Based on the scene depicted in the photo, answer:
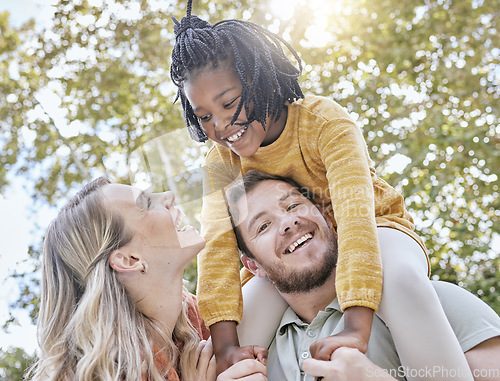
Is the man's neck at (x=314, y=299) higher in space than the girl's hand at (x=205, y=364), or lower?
lower

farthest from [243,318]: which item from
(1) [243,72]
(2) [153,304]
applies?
(1) [243,72]

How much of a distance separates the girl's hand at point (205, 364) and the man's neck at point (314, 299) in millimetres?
381

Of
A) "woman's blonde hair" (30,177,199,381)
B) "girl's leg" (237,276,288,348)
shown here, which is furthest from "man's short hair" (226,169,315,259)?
"woman's blonde hair" (30,177,199,381)

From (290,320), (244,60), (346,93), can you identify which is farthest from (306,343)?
(346,93)

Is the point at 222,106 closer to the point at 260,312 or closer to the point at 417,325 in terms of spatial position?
the point at 260,312

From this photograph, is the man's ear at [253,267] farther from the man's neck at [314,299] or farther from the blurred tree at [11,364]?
the blurred tree at [11,364]

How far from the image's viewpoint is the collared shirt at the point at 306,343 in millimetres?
1683

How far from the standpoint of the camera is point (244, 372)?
1.57 meters

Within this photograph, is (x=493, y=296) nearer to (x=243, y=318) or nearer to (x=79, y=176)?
(x=243, y=318)

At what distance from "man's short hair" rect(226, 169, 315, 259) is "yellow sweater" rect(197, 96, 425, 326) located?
4 centimetres

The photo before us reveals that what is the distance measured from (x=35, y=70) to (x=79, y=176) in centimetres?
135

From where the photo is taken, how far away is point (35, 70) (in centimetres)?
586

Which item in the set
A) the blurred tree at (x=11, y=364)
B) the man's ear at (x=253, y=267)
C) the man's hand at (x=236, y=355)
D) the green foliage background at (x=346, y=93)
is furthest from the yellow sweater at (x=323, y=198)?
the blurred tree at (x=11, y=364)

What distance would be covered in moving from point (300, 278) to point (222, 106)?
0.72 metres
